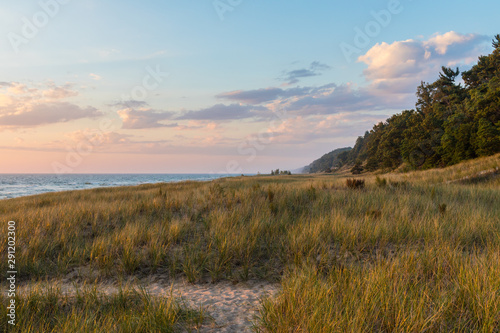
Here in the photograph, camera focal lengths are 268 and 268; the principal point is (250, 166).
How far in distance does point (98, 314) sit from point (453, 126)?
47.7m

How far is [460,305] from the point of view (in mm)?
2703

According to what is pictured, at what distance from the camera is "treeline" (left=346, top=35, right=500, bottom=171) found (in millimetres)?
32969

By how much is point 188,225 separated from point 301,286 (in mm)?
4172

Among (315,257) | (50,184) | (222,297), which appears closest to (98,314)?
(222,297)

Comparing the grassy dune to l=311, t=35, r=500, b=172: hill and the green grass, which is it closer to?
the green grass

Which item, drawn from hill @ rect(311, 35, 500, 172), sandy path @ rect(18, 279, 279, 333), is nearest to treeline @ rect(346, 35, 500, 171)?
hill @ rect(311, 35, 500, 172)

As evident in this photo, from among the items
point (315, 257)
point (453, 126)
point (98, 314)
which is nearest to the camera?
point (98, 314)

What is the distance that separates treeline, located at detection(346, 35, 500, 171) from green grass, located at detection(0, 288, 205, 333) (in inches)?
1567

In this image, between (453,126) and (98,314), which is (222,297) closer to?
(98,314)

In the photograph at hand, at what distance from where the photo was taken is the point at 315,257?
14.6ft

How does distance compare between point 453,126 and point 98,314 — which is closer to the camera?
point 98,314

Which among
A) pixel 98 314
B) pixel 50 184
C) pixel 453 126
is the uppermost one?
pixel 453 126

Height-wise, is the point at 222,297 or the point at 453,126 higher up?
the point at 453,126

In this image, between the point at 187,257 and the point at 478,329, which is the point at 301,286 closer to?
the point at 478,329
